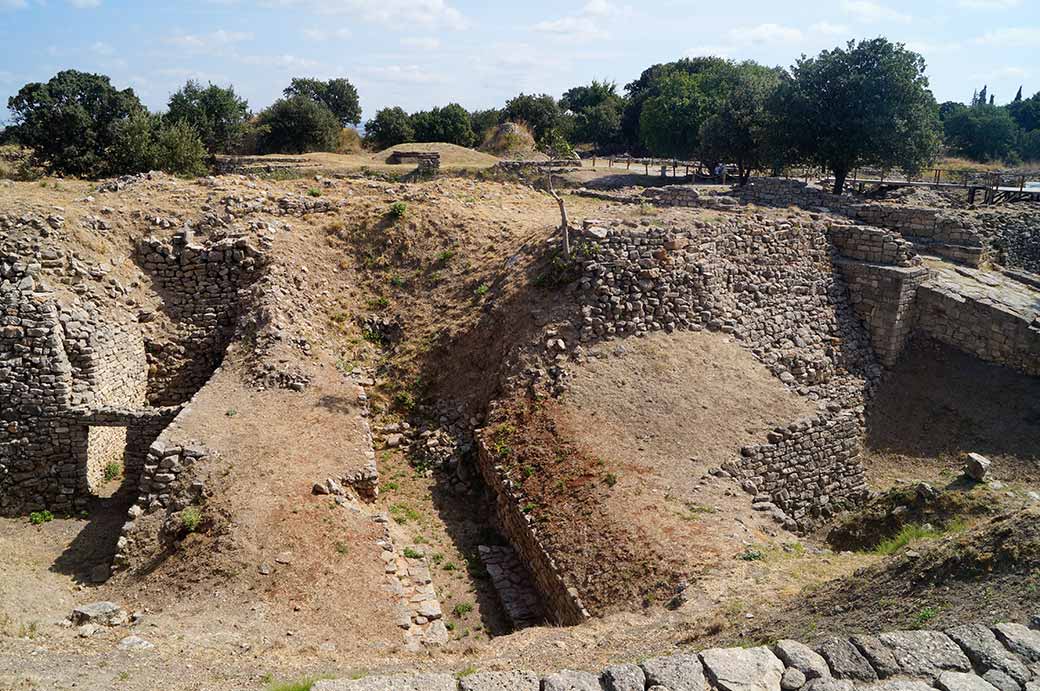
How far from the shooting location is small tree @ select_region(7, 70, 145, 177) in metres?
31.5

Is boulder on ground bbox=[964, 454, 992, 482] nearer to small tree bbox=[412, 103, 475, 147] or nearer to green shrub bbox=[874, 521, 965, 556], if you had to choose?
green shrub bbox=[874, 521, 965, 556]

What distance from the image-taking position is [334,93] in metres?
65.1

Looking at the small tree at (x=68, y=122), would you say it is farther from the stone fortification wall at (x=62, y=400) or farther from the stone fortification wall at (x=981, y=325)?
the stone fortification wall at (x=981, y=325)

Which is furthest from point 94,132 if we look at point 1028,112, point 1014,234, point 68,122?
point 1028,112

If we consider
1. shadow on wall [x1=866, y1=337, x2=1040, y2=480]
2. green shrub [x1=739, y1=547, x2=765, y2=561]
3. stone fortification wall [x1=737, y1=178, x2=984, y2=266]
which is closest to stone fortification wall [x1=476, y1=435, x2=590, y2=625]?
green shrub [x1=739, y1=547, x2=765, y2=561]

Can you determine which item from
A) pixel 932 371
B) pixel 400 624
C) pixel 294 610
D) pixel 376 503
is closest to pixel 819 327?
pixel 932 371

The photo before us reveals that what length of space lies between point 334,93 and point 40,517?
5744 cm

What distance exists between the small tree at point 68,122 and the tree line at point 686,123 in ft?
0.16

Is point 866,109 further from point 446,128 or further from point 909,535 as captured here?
point 446,128

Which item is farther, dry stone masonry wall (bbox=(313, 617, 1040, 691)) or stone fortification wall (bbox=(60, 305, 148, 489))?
stone fortification wall (bbox=(60, 305, 148, 489))

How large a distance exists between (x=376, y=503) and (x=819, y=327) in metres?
10.6

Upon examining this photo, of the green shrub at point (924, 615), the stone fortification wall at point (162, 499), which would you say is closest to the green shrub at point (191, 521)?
the stone fortification wall at point (162, 499)

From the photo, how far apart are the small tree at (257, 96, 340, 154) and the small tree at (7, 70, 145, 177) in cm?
1394

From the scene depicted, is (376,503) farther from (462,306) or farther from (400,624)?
(462,306)
